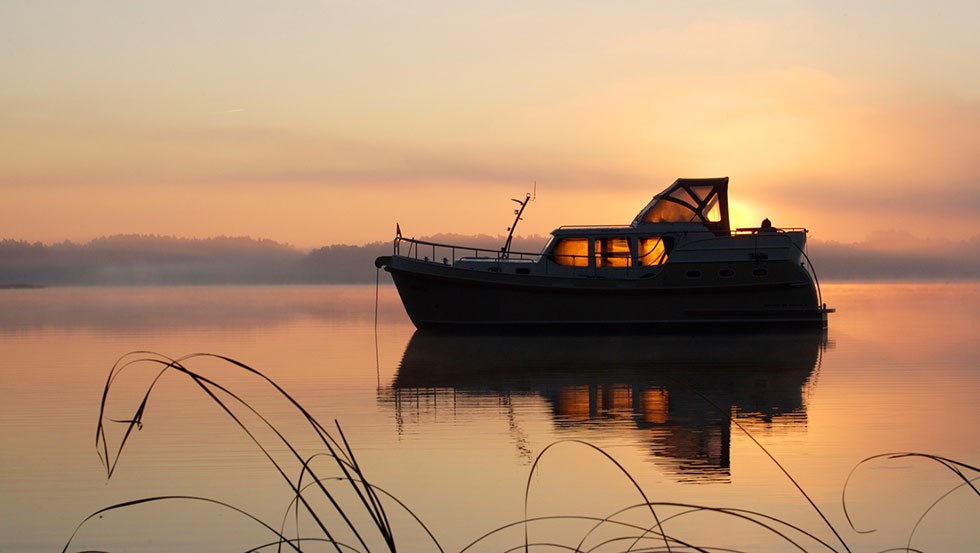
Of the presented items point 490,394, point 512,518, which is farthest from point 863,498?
point 490,394

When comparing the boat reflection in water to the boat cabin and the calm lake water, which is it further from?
the boat cabin

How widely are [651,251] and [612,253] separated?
3.15 ft

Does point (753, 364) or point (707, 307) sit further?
point (707, 307)

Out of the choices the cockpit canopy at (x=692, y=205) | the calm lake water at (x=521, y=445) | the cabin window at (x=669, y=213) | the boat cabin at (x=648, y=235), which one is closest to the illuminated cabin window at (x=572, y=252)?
the boat cabin at (x=648, y=235)

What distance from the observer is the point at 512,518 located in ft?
22.3

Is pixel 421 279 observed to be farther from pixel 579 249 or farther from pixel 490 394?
pixel 490 394

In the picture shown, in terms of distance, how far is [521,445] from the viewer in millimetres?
9484

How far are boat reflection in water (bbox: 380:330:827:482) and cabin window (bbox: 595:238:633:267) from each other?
2005 mm

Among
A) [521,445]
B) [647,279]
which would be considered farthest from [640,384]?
[647,279]

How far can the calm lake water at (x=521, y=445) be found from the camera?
6312mm

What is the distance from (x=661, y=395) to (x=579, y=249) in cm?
1327

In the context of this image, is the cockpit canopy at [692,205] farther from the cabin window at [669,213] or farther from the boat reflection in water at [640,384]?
the boat reflection in water at [640,384]

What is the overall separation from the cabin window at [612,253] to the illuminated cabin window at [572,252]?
297 millimetres

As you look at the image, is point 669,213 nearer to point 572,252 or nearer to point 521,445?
point 572,252
